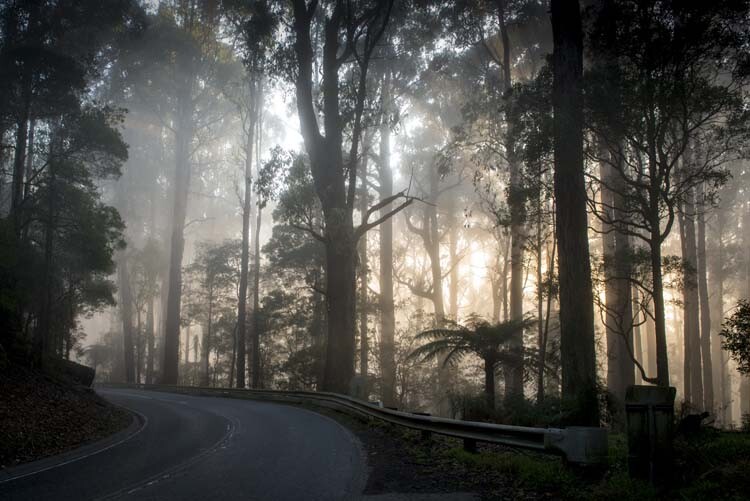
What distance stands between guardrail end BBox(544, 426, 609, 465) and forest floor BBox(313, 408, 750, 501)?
0.61 ft

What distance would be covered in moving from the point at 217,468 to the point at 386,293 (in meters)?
24.8

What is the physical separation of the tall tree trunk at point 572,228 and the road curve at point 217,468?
174 inches

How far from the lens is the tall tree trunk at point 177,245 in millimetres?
36344

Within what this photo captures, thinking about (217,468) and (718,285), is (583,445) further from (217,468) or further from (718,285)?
(718,285)

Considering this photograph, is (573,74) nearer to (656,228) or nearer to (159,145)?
(656,228)

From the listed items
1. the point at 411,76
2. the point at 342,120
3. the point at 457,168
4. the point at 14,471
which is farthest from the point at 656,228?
the point at 457,168

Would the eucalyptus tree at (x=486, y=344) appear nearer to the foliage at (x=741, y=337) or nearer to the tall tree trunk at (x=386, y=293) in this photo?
the foliage at (x=741, y=337)

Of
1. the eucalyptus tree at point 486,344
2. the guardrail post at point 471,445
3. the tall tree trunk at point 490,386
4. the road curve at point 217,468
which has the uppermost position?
the eucalyptus tree at point 486,344

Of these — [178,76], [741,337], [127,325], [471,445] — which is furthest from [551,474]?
[127,325]

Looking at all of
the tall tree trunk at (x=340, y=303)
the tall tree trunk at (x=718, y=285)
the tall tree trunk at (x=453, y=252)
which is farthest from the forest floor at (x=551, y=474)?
the tall tree trunk at (x=718, y=285)

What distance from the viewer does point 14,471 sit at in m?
8.51

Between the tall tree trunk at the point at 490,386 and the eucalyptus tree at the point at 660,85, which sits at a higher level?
the eucalyptus tree at the point at 660,85

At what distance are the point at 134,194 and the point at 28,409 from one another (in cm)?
4559

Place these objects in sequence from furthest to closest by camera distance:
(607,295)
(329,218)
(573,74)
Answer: (607,295), (329,218), (573,74)
